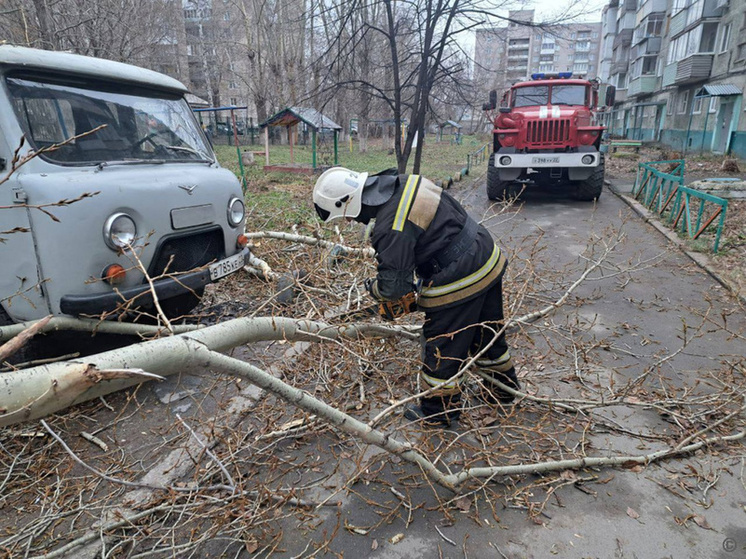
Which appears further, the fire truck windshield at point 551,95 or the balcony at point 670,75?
the balcony at point 670,75

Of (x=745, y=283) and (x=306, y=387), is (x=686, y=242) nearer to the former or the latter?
(x=745, y=283)

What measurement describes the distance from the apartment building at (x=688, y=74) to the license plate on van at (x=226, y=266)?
20358mm

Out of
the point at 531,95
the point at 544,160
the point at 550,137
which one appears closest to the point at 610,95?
the point at 531,95

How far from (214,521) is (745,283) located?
595 cm

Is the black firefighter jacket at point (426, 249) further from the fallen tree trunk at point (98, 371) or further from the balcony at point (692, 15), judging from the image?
the balcony at point (692, 15)

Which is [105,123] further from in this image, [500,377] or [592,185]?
[592,185]

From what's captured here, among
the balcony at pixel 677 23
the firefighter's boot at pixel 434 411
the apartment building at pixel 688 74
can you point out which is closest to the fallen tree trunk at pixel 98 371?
the firefighter's boot at pixel 434 411

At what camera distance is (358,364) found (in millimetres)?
3518

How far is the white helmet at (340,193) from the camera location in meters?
2.87

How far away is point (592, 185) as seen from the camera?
417 inches

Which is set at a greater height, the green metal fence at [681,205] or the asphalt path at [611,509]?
the green metal fence at [681,205]

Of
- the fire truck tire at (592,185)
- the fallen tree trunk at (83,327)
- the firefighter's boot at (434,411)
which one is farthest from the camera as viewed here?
the fire truck tire at (592,185)

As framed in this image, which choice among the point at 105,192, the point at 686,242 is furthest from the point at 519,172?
the point at 105,192

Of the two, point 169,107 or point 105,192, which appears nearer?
point 105,192
